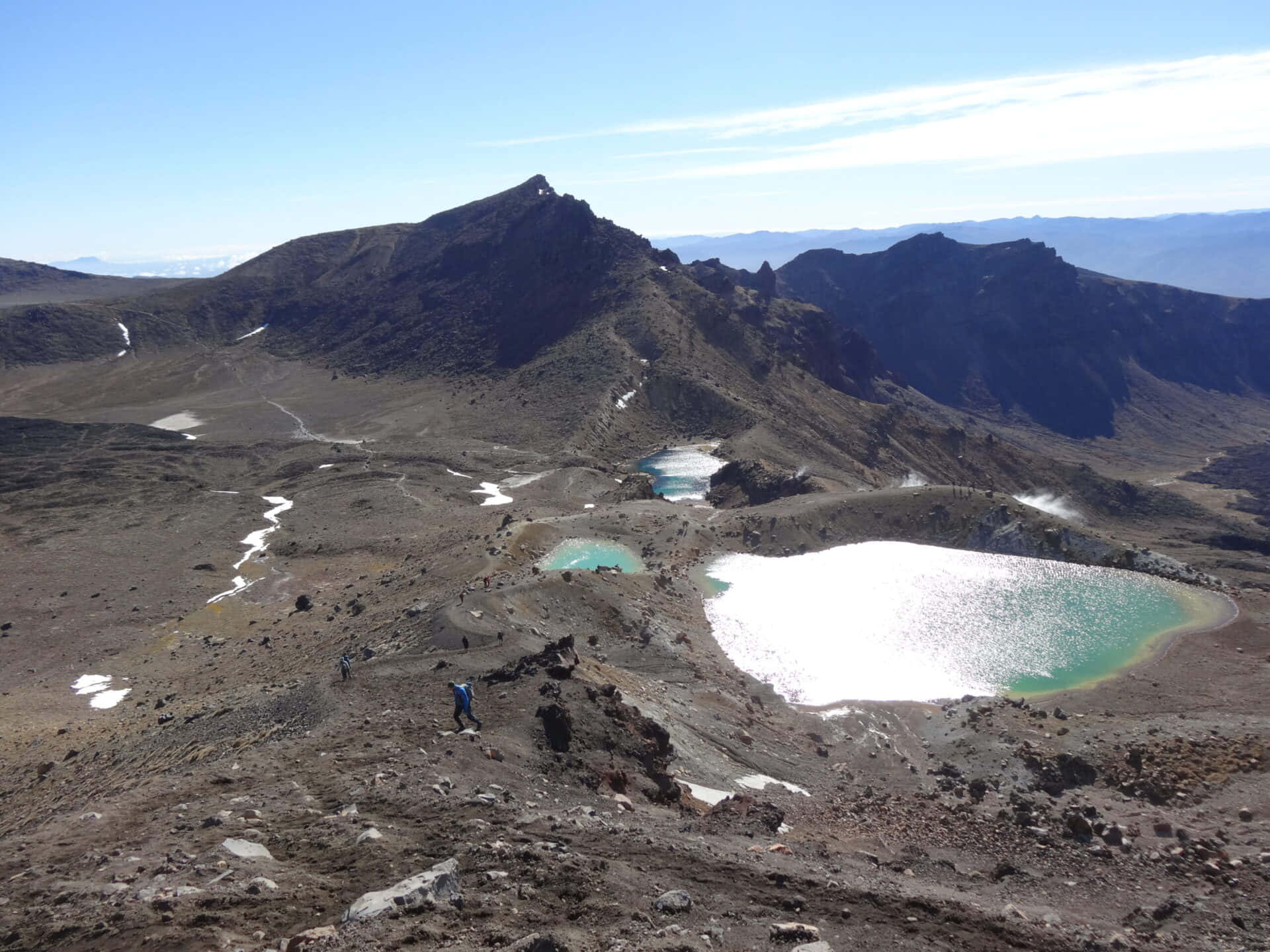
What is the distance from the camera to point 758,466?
8862 centimetres

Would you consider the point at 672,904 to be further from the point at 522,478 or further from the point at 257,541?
the point at 522,478

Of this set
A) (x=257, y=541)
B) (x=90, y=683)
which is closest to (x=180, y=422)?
(x=257, y=541)

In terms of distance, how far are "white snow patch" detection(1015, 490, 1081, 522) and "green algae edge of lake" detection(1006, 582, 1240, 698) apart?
217 feet

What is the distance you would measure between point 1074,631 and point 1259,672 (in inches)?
363

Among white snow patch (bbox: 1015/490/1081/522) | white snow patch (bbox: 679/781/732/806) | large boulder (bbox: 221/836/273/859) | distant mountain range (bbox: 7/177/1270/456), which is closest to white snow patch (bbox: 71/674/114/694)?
large boulder (bbox: 221/836/273/859)

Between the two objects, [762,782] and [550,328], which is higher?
[550,328]

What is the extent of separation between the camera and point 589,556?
5888 cm

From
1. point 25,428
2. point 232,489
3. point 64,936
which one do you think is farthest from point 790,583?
point 25,428

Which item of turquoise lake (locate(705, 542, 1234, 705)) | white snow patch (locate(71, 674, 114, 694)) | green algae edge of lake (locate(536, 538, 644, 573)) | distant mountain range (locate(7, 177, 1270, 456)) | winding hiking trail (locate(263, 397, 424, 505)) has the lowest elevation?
white snow patch (locate(71, 674, 114, 694))

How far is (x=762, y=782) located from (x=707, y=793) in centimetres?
397

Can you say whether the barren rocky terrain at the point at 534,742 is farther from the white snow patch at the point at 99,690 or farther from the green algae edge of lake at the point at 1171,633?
the green algae edge of lake at the point at 1171,633

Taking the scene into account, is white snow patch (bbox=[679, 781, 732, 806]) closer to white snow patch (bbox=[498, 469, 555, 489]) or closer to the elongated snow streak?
the elongated snow streak

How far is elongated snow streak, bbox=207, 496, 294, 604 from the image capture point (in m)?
60.1

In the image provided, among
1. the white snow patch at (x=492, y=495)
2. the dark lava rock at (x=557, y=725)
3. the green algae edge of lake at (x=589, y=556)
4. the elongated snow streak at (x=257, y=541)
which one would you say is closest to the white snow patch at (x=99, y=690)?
the elongated snow streak at (x=257, y=541)
